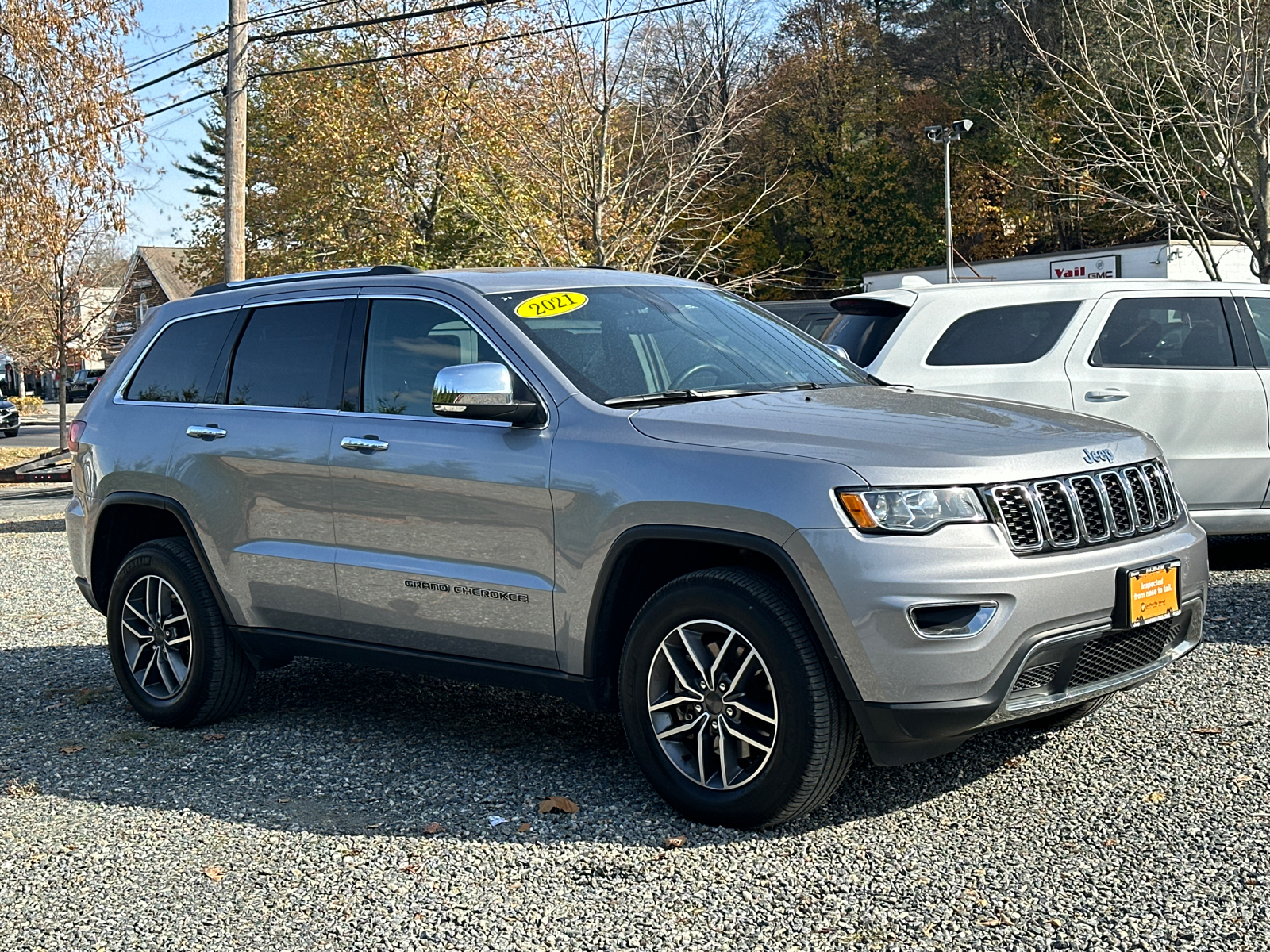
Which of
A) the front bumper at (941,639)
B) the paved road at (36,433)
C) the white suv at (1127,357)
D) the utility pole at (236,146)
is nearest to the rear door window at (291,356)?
the front bumper at (941,639)

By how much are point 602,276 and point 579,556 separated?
147cm

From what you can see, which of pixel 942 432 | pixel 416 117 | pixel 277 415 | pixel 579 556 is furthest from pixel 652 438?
pixel 416 117

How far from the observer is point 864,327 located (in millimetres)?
8633

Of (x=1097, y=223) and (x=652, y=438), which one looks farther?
(x=1097, y=223)

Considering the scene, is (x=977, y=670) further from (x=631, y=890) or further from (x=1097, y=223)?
(x=1097, y=223)

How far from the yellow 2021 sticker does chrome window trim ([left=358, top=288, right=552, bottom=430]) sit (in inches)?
7.4

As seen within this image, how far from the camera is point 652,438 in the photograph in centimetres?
450

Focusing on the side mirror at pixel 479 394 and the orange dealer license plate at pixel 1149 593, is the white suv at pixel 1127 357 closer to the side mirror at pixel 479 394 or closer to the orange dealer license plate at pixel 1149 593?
the orange dealer license plate at pixel 1149 593

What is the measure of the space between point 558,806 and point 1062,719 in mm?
1943

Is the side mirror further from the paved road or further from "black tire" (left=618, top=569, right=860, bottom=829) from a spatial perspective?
the paved road

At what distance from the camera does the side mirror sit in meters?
4.66

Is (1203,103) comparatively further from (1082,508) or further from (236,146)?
(1082,508)

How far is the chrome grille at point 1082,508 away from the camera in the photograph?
13.4 ft

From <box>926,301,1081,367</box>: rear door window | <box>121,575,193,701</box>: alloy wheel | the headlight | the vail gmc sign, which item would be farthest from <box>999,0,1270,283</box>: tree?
<box>121,575,193,701</box>: alloy wheel
